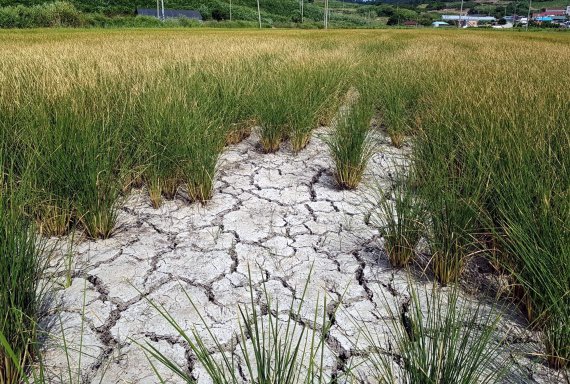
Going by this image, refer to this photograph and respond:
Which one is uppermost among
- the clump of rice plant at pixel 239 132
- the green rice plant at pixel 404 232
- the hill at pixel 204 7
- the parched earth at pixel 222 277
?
the hill at pixel 204 7

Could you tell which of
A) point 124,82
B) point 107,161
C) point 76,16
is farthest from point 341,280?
point 76,16

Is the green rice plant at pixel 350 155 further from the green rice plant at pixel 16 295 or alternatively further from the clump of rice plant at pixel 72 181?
the green rice plant at pixel 16 295

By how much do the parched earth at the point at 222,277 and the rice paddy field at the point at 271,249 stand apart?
0.01 meters

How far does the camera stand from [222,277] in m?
2.17

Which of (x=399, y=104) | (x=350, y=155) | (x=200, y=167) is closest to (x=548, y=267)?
(x=350, y=155)

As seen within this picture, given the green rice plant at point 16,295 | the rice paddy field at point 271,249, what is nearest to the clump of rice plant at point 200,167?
the rice paddy field at point 271,249

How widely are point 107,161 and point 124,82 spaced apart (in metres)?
2.06

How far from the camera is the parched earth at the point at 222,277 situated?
5.25 ft

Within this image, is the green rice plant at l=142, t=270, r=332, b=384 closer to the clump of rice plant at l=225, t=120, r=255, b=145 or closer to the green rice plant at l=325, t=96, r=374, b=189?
the green rice plant at l=325, t=96, r=374, b=189

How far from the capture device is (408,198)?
2.23 m

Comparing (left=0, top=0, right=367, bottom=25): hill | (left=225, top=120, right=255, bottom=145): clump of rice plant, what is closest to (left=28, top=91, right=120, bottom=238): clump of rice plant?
(left=225, top=120, right=255, bottom=145): clump of rice plant

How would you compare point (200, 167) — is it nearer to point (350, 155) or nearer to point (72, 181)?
point (72, 181)

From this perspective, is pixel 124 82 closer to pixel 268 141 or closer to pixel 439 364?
pixel 268 141

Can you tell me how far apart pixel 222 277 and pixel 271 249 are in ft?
1.32
